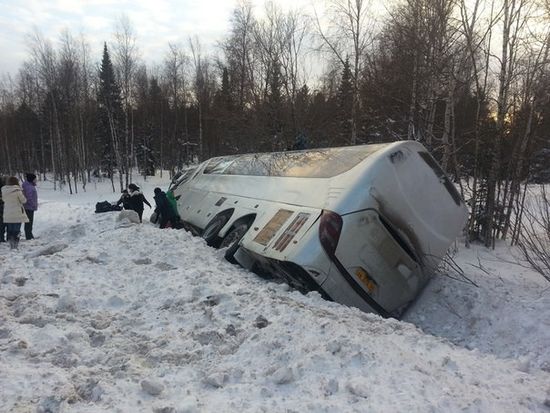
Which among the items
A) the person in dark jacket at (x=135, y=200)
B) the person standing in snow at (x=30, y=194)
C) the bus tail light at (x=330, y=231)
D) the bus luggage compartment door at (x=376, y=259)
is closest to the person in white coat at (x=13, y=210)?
the person standing in snow at (x=30, y=194)

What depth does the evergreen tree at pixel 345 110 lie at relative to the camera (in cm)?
2269

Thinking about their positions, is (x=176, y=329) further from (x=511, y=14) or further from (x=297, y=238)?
(x=511, y=14)

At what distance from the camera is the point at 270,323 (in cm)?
441

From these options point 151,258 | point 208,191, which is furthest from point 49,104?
point 151,258

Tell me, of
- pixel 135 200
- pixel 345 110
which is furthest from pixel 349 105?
pixel 135 200

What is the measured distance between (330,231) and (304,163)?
240cm

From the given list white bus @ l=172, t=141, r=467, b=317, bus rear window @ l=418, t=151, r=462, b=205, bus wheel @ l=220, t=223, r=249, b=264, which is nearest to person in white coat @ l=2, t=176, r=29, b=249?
bus wheel @ l=220, t=223, r=249, b=264

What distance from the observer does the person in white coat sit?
381 inches

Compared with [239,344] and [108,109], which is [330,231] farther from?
[108,109]

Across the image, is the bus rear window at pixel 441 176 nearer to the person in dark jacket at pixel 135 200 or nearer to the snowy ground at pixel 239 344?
the snowy ground at pixel 239 344

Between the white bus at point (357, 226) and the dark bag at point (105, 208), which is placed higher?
the white bus at point (357, 226)

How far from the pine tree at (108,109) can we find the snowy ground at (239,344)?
2904 cm

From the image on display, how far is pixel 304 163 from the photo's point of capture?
25.5 ft

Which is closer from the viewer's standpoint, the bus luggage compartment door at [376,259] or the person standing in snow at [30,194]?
the bus luggage compartment door at [376,259]
